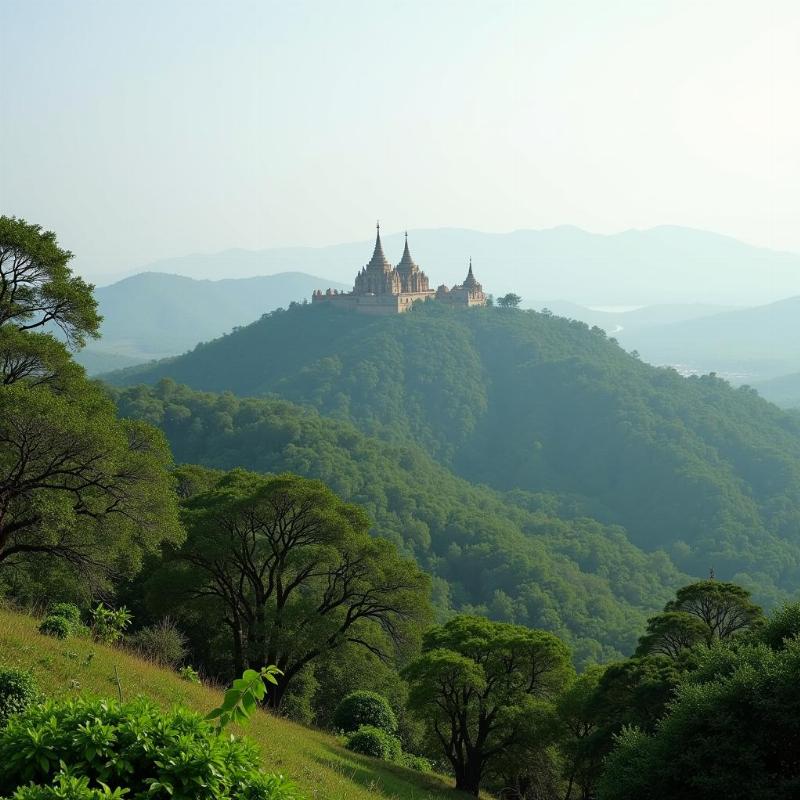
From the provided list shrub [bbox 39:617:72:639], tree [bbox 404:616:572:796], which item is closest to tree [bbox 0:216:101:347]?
shrub [bbox 39:617:72:639]

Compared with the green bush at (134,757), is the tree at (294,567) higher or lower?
lower

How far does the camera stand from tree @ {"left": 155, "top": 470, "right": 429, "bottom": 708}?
23.6 m

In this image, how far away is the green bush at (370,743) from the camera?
2086cm

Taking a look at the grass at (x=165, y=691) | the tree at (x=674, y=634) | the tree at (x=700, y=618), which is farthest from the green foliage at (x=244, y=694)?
the tree at (x=674, y=634)

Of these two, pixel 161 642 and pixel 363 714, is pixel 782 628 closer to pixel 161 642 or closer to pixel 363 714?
pixel 363 714

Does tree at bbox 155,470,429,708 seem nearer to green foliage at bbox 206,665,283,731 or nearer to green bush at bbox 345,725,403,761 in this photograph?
green bush at bbox 345,725,403,761

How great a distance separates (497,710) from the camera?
22.3 m

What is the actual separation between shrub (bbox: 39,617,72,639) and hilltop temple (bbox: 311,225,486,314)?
110334 mm

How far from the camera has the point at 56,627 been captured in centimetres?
1592

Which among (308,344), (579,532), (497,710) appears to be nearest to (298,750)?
(497,710)

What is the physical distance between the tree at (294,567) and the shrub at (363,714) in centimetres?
160

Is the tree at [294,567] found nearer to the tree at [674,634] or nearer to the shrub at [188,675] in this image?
the tree at [674,634]

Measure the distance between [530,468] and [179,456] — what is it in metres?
43.9

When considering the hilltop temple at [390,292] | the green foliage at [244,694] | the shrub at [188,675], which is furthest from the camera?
the hilltop temple at [390,292]
